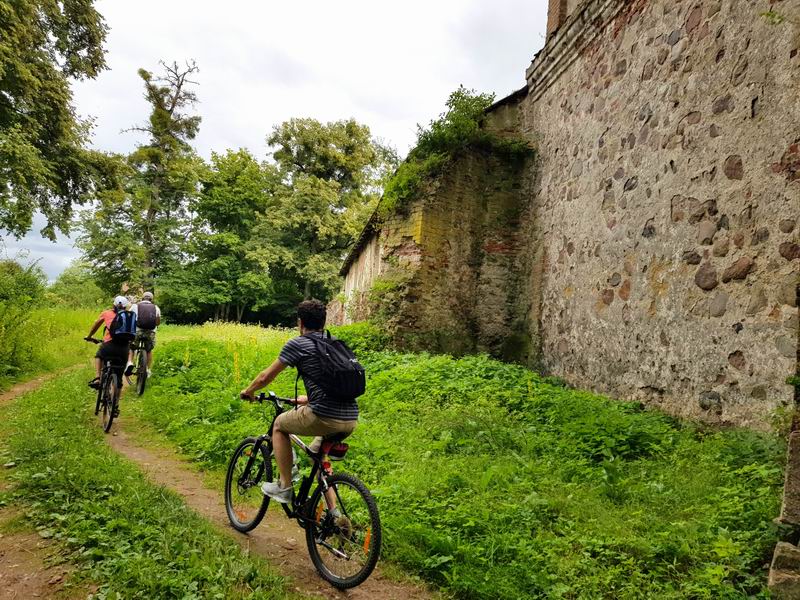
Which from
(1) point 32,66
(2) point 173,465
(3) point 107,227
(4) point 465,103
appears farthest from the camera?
(3) point 107,227

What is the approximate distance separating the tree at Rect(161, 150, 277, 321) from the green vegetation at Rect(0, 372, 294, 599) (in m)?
24.5

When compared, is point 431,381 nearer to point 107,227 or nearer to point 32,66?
point 32,66

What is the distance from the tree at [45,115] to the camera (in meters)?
10.4

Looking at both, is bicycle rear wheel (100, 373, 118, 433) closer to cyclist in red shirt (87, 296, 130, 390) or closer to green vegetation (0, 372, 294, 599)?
cyclist in red shirt (87, 296, 130, 390)

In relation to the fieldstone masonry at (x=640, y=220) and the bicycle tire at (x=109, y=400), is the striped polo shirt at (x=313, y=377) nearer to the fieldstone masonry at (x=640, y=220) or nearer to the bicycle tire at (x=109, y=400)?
the fieldstone masonry at (x=640, y=220)

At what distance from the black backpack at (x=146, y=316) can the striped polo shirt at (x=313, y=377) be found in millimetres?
6830

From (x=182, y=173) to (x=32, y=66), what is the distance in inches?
663

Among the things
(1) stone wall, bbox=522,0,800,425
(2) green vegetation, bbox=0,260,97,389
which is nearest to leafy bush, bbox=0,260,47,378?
(2) green vegetation, bbox=0,260,97,389

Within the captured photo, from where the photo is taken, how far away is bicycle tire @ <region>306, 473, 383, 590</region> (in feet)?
9.94

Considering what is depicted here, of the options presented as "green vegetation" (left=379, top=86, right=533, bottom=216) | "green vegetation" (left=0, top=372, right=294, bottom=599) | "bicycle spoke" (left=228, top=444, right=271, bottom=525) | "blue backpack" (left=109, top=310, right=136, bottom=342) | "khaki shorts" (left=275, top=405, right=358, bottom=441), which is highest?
"green vegetation" (left=379, top=86, right=533, bottom=216)

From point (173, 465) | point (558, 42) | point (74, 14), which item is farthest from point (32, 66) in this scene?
point (558, 42)

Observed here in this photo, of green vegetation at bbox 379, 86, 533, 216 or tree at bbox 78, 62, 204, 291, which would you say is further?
tree at bbox 78, 62, 204, 291

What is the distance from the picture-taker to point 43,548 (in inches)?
131

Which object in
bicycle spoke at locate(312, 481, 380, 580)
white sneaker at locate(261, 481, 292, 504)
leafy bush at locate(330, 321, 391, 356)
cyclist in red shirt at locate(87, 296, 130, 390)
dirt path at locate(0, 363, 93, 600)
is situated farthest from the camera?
leafy bush at locate(330, 321, 391, 356)
